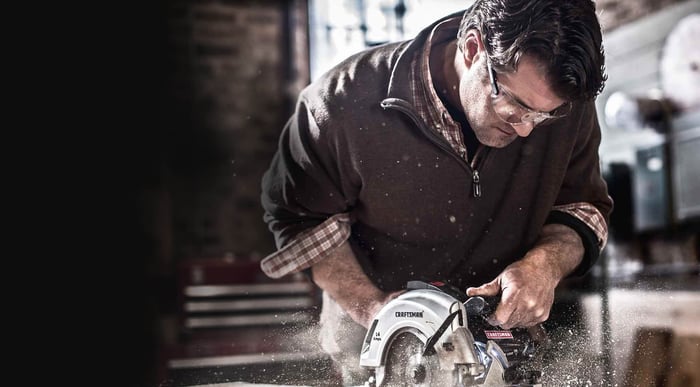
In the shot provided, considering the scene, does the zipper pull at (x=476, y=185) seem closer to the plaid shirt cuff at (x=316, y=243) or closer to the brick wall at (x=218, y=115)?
the plaid shirt cuff at (x=316, y=243)

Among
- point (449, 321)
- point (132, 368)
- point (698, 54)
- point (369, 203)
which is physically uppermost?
point (698, 54)

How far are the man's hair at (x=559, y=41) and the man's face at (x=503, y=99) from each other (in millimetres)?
16

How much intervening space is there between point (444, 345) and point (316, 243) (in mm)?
328

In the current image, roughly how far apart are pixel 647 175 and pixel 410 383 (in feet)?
4.24

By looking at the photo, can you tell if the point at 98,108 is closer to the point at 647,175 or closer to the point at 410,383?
the point at 410,383

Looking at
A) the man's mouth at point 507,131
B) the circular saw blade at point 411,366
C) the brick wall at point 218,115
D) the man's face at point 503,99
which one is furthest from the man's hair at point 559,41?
the brick wall at point 218,115

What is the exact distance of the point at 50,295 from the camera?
5.09 feet

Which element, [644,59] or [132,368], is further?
[644,59]

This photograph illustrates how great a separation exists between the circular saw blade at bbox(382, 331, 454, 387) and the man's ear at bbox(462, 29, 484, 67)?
38cm

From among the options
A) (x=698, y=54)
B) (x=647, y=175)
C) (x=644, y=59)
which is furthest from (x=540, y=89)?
(x=698, y=54)

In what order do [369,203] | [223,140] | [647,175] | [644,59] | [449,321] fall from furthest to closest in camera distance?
[647,175]
[644,59]
[223,140]
[369,203]
[449,321]

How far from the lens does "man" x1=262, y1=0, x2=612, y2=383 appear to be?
115 cm

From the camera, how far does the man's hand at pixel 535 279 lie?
102 cm

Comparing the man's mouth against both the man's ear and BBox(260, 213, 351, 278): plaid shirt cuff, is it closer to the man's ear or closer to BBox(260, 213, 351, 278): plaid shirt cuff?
Answer: the man's ear
